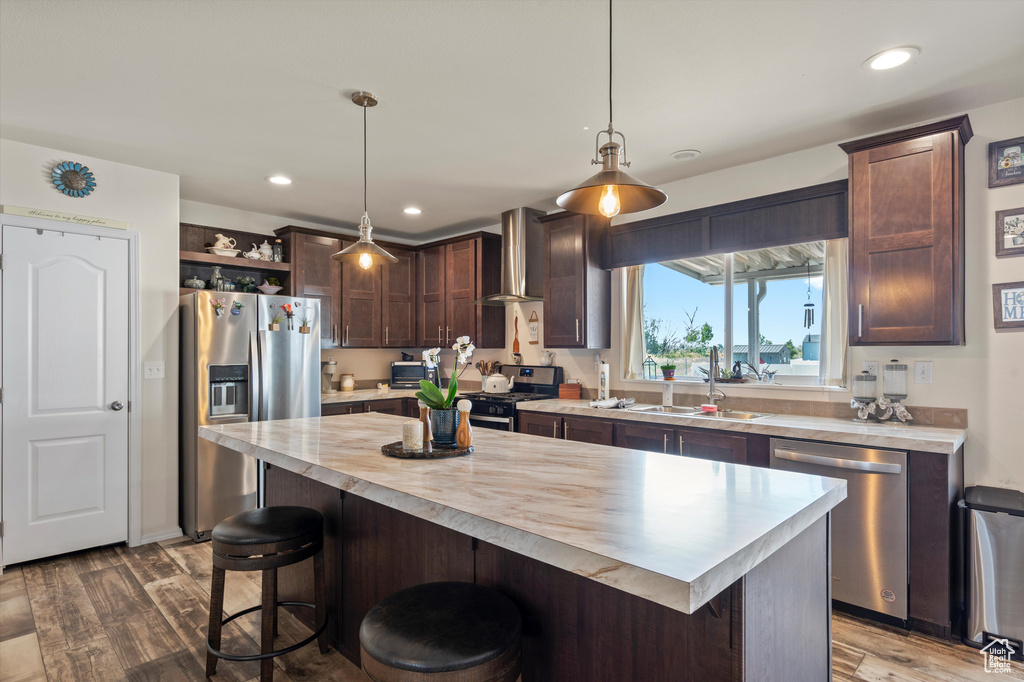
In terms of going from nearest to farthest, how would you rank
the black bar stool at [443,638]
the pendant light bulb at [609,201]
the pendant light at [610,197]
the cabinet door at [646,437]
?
the black bar stool at [443,638]
the pendant light at [610,197]
the pendant light bulb at [609,201]
the cabinet door at [646,437]

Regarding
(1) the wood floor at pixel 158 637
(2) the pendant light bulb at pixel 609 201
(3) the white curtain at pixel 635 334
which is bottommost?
(1) the wood floor at pixel 158 637

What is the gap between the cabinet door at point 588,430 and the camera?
3.73 m

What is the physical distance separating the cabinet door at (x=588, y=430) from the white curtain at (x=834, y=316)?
139 cm

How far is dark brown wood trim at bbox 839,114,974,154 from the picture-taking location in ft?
8.54

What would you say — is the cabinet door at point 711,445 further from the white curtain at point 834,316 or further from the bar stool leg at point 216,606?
the bar stool leg at point 216,606

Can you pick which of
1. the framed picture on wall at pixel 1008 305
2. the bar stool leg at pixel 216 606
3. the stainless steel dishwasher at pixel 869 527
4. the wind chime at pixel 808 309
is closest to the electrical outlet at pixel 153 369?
the bar stool leg at pixel 216 606

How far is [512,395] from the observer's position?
482cm

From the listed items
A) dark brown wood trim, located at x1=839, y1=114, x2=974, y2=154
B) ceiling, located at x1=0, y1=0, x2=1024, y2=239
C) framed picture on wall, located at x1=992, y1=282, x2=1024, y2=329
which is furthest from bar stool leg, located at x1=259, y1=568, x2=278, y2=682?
framed picture on wall, located at x1=992, y1=282, x2=1024, y2=329

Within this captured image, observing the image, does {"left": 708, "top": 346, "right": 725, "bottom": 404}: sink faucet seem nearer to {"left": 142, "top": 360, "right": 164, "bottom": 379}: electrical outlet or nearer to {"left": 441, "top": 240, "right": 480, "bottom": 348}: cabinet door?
{"left": 441, "top": 240, "right": 480, "bottom": 348}: cabinet door

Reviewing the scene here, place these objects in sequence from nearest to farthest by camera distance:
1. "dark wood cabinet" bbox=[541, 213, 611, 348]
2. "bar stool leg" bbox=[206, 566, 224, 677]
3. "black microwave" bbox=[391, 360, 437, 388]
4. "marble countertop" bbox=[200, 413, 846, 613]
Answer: "marble countertop" bbox=[200, 413, 846, 613]
"bar stool leg" bbox=[206, 566, 224, 677]
"dark wood cabinet" bbox=[541, 213, 611, 348]
"black microwave" bbox=[391, 360, 437, 388]

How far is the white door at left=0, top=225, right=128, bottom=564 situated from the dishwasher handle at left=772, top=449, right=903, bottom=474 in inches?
162

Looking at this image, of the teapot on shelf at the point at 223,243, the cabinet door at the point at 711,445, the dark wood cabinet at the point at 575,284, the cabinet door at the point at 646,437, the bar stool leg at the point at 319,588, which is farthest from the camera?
the teapot on shelf at the point at 223,243

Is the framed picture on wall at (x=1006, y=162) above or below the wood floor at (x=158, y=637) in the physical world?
above

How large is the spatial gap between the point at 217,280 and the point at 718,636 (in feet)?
14.2
